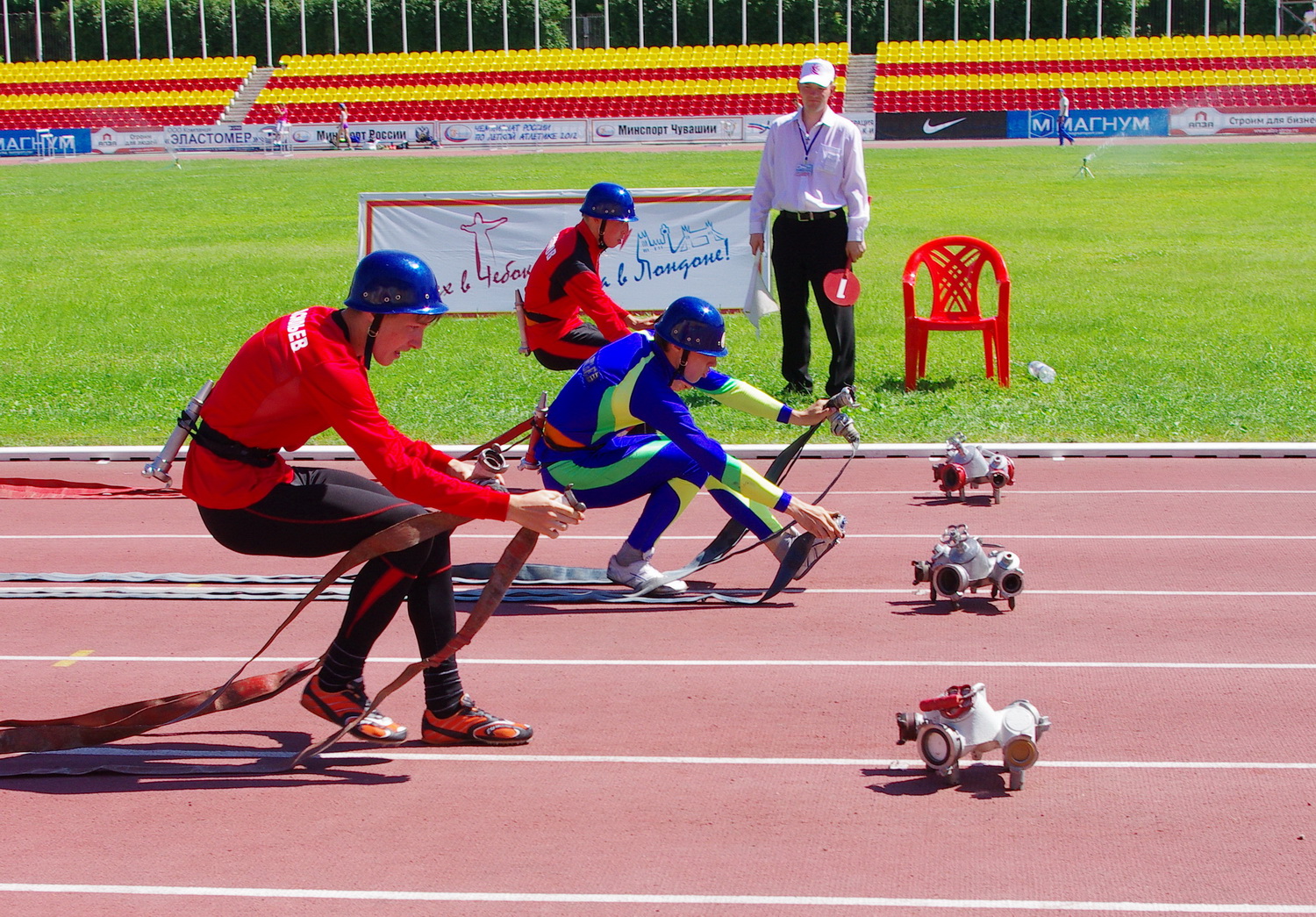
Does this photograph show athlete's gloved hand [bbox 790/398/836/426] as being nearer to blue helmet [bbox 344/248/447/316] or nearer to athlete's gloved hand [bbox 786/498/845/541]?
athlete's gloved hand [bbox 786/498/845/541]

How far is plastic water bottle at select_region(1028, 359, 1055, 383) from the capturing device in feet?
41.0

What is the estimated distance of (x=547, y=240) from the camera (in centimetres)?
1523

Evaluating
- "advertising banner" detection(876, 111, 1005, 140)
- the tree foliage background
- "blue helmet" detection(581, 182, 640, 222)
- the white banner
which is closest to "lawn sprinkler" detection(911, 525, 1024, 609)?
"blue helmet" detection(581, 182, 640, 222)

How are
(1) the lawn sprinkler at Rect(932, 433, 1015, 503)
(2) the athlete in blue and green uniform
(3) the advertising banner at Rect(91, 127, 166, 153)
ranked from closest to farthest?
(2) the athlete in blue and green uniform, (1) the lawn sprinkler at Rect(932, 433, 1015, 503), (3) the advertising banner at Rect(91, 127, 166, 153)

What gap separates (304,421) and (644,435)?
8.52 ft

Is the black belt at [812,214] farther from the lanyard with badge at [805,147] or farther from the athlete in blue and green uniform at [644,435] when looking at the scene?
the athlete in blue and green uniform at [644,435]

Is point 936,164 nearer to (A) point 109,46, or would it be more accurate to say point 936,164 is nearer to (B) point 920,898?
(B) point 920,898

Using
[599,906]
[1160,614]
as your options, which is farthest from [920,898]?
[1160,614]

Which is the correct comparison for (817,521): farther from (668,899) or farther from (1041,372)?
(1041,372)

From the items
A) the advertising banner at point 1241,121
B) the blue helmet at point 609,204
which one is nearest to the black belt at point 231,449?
the blue helmet at point 609,204

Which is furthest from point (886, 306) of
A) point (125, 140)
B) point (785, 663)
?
point (125, 140)

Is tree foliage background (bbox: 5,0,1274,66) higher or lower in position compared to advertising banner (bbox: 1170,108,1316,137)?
higher

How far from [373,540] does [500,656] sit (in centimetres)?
158

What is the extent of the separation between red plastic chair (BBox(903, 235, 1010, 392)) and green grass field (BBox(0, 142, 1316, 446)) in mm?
256
